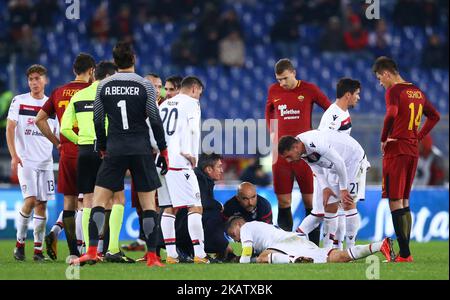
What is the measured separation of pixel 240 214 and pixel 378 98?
10466mm

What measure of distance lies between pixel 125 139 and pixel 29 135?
2960mm

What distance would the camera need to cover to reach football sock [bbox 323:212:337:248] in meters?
11.7

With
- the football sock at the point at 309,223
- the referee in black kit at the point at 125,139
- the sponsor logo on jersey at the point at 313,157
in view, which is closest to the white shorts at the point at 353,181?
the football sock at the point at 309,223

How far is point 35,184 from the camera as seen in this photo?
1216 centimetres

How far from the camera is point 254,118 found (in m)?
20.1

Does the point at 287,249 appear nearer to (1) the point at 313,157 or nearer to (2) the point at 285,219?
(1) the point at 313,157

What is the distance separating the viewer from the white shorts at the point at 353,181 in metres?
11.5

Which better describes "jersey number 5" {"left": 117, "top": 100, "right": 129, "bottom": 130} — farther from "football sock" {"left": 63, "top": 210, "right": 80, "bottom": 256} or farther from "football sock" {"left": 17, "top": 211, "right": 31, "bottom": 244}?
"football sock" {"left": 17, "top": 211, "right": 31, "bottom": 244}

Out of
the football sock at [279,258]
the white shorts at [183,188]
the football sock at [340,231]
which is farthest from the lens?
the football sock at [340,231]

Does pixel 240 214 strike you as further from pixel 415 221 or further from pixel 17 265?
pixel 415 221

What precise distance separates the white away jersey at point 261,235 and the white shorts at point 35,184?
8.36ft

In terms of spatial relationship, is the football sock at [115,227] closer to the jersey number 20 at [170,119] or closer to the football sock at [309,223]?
the jersey number 20 at [170,119]

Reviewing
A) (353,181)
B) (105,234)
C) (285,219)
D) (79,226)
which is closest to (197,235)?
(105,234)

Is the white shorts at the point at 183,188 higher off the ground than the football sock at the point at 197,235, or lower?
higher
